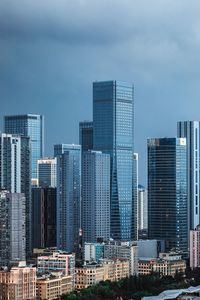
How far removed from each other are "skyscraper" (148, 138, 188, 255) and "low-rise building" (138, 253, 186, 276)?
250 cm

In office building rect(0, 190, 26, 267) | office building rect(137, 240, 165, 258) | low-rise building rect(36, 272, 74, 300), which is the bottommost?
low-rise building rect(36, 272, 74, 300)

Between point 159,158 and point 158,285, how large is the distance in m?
5.78

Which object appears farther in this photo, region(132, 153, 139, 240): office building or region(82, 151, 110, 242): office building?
region(132, 153, 139, 240): office building

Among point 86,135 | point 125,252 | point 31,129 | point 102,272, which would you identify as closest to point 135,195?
point 86,135

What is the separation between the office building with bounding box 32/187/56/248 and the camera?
12.9 meters

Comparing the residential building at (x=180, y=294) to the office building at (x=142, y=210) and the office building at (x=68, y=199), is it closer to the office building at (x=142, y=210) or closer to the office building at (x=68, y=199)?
the office building at (x=68, y=199)

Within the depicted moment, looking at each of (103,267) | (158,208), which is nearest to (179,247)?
(158,208)

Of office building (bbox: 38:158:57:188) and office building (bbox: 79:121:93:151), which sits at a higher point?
office building (bbox: 79:121:93:151)

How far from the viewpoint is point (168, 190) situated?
14859mm

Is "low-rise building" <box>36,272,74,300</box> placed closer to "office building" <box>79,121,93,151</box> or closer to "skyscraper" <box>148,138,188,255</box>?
"skyscraper" <box>148,138,188,255</box>

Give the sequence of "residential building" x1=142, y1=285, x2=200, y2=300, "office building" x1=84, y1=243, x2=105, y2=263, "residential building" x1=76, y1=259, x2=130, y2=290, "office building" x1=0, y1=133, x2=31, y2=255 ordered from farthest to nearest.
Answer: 1. "office building" x1=0, y1=133, x2=31, y2=255
2. "office building" x1=84, y1=243, x2=105, y2=263
3. "residential building" x1=76, y1=259, x2=130, y2=290
4. "residential building" x1=142, y1=285, x2=200, y2=300

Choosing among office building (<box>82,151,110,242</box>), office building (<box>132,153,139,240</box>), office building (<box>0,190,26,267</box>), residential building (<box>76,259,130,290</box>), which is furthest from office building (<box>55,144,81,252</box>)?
residential building (<box>76,259,130,290</box>)

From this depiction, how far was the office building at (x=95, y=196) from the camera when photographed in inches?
528

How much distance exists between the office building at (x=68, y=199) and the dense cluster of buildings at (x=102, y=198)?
0.7 inches
